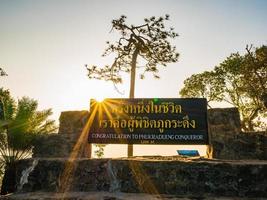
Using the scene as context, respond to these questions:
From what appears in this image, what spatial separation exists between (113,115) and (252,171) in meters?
3.18

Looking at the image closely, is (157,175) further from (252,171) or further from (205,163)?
(252,171)

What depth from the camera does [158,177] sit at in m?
3.63

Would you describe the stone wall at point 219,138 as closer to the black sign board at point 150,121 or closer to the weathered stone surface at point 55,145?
the weathered stone surface at point 55,145

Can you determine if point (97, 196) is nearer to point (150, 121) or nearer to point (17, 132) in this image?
point (150, 121)

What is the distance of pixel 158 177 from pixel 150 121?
1997 millimetres

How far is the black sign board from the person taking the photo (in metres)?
5.33

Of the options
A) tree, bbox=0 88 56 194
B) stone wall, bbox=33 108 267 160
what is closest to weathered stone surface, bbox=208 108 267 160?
stone wall, bbox=33 108 267 160

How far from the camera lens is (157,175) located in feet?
12.0

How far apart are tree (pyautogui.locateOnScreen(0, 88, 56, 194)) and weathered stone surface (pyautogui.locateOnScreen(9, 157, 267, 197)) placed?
6368 millimetres

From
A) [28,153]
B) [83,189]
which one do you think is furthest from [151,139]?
[28,153]

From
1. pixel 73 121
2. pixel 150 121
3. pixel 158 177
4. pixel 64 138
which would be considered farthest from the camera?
pixel 73 121

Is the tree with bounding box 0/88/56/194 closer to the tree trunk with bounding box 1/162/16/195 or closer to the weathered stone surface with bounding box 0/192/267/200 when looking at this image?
the tree trunk with bounding box 1/162/16/195

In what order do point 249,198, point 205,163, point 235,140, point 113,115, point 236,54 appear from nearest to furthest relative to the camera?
point 249,198
point 205,163
point 235,140
point 113,115
point 236,54

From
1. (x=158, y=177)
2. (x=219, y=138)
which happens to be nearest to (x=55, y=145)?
Result: (x=158, y=177)
